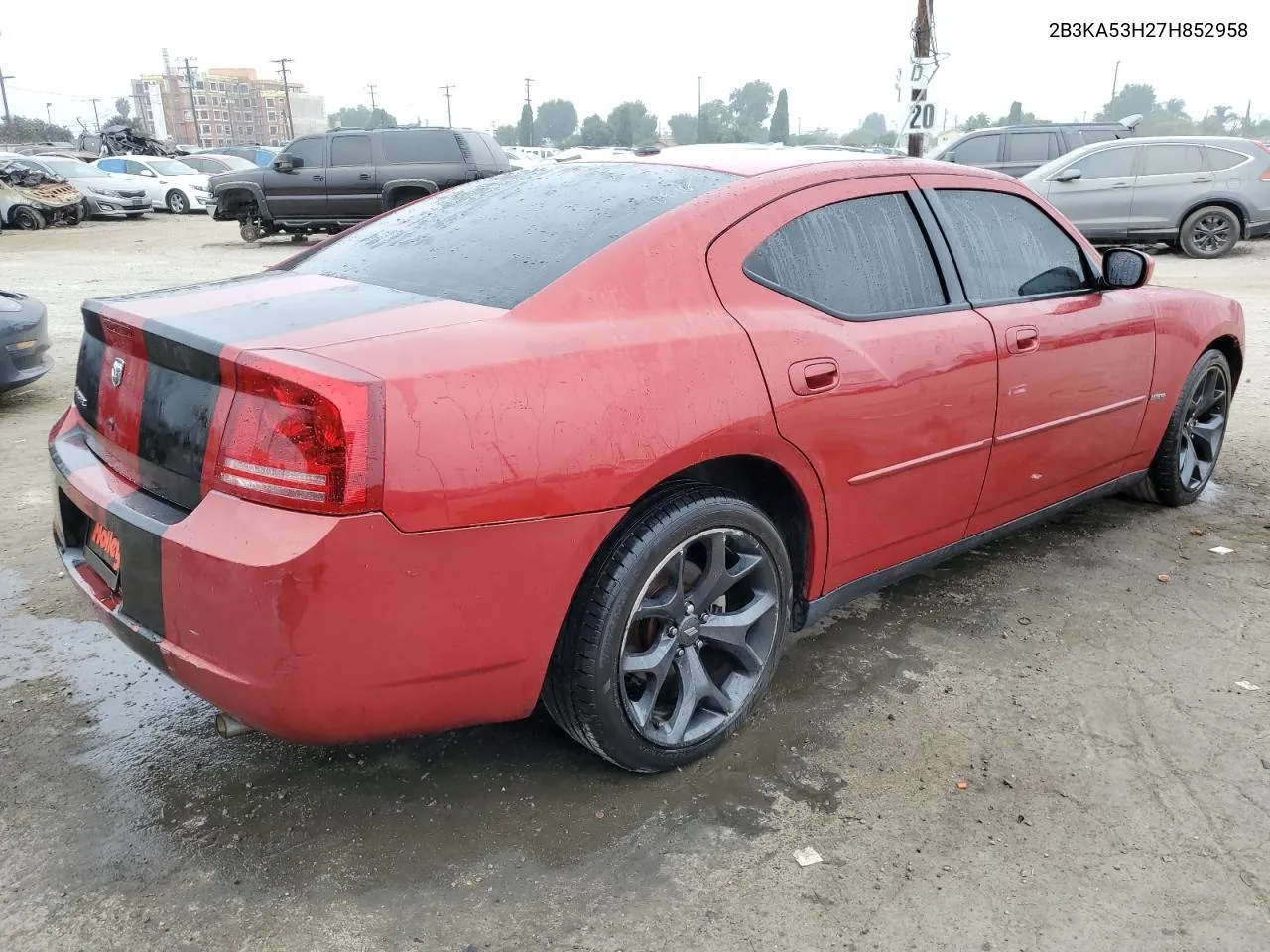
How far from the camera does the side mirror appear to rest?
12.2ft

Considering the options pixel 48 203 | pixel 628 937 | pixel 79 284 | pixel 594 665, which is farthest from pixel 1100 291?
pixel 48 203

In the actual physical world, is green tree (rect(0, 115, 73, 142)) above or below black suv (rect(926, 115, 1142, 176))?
above

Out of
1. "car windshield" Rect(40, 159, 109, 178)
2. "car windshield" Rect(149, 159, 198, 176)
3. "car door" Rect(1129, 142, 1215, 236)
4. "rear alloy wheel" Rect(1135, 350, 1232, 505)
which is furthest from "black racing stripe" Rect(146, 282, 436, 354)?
"car windshield" Rect(149, 159, 198, 176)

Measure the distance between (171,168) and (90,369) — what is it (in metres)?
26.6

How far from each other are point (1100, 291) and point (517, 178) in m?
2.19

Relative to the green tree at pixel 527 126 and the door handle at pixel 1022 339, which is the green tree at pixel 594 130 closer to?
the green tree at pixel 527 126

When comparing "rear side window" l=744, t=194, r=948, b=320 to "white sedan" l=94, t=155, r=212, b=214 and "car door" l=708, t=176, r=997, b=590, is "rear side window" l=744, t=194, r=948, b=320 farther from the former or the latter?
"white sedan" l=94, t=155, r=212, b=214

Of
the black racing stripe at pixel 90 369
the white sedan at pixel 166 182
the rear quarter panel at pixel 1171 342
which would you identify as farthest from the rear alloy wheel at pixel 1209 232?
the white sedan at pixel 166 182

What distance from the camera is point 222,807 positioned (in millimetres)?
2475

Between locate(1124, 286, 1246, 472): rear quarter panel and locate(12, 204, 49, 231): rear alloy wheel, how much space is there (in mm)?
22328

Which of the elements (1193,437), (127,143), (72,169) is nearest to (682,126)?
(127,143)

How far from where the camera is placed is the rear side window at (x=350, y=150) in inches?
632

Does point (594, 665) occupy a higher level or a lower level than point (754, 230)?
lower

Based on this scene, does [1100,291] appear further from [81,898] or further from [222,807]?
→ [81,898]
